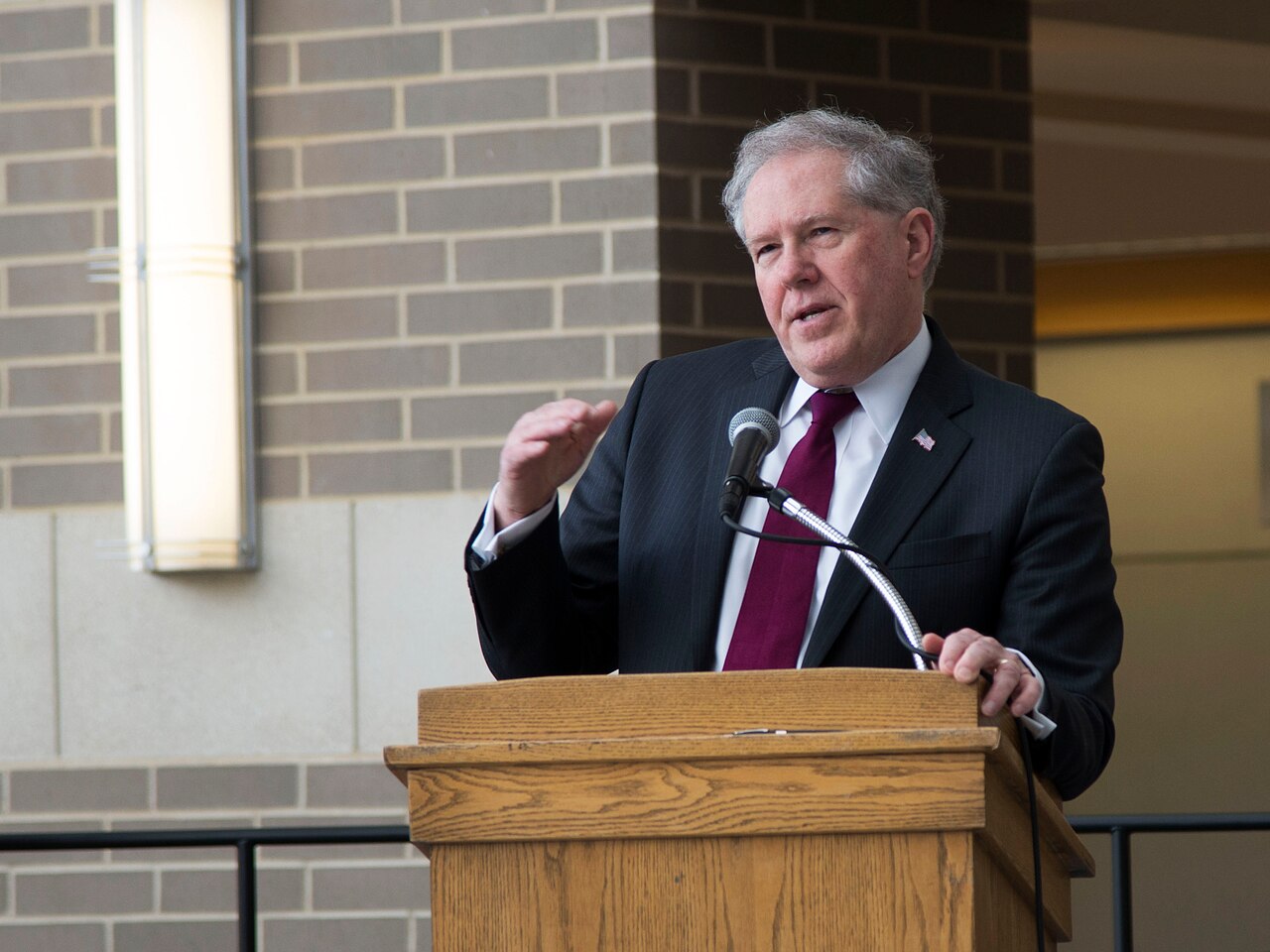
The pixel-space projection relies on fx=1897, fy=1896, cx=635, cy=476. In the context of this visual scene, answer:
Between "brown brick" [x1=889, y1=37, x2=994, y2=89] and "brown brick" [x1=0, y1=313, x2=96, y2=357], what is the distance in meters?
1.93

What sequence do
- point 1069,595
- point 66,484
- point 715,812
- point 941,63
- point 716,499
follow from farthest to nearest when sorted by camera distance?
point 941,63 < point 66,484 < point 716,499 < point 1069,595 < point 715,812

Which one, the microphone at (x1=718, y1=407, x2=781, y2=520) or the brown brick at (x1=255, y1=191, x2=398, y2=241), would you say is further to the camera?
the brown brick at (x1=255, y1=191, x2=398, y2=241)

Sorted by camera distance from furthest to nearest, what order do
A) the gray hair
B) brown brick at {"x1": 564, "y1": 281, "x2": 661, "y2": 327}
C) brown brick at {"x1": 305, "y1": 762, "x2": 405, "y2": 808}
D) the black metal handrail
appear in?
brown brick at {"x1": 305, "y1": 762, "x2": 405, "y2": 808} < brown brick at {"x1": 564, "y1": 281, "x2": 661, "y2": 327} < the black metal handrail < the gray hair

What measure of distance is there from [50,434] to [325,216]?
804 millimetres

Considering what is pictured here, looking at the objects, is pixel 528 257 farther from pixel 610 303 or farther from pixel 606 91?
pixel 606 91

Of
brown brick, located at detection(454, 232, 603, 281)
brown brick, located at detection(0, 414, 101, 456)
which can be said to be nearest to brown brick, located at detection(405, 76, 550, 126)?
brown brick, located at detection(454, 232, 603, 281)

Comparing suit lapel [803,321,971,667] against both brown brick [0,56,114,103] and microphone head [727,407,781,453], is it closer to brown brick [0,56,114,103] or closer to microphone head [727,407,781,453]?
microphone head [727,407,781,453]

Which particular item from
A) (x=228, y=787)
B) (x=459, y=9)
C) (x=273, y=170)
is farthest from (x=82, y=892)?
(x=459, y=9)

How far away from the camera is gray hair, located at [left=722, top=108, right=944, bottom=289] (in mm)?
2199

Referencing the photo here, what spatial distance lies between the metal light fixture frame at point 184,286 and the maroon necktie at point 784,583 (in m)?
2.13

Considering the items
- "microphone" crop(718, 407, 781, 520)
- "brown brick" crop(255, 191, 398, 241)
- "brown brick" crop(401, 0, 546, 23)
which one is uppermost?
"brown brick" crop(401, 0, 546, 23)

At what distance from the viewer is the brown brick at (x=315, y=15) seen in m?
4.15

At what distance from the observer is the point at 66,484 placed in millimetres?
4262

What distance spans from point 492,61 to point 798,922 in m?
2.80
